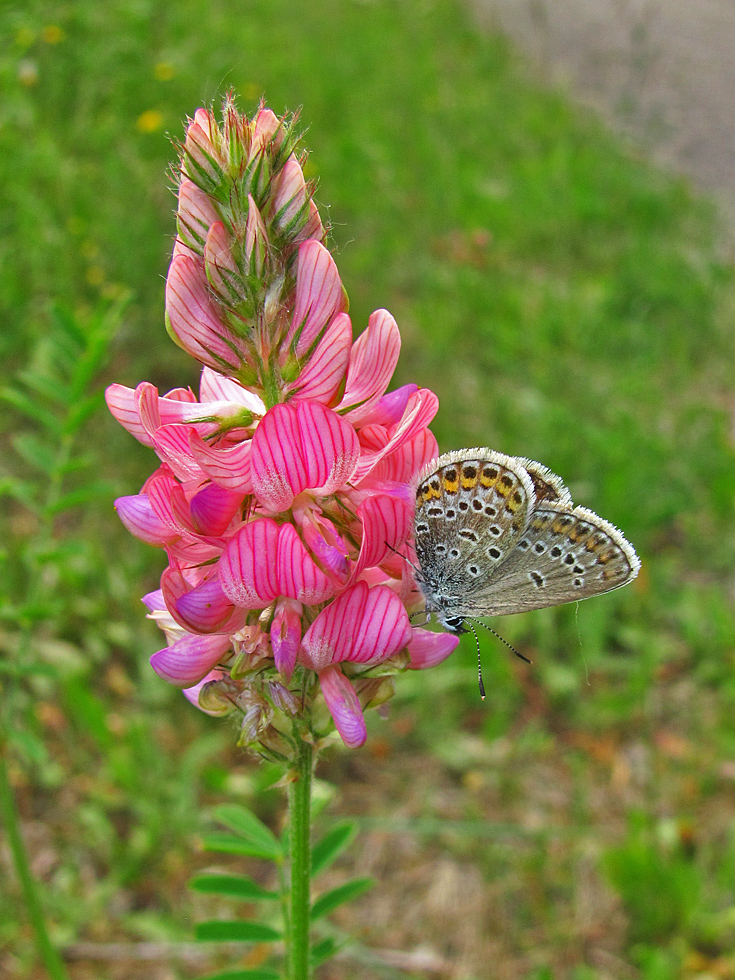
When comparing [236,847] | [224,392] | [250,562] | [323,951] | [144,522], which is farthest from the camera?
[236,847]

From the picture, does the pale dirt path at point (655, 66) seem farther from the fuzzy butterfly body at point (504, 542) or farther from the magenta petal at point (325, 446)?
the magenta petal at point (325, 446)

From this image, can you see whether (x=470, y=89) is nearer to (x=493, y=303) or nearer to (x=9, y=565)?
(x=493, y=303)

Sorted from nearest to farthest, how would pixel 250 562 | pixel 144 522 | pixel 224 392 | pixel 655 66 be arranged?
pixel 250 562 → pixel 144 522 → pixel 224 392 → pixel 655 66

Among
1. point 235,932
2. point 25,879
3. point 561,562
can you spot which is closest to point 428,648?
point 561,562

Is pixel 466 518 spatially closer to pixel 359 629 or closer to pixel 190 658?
pixel 359 629

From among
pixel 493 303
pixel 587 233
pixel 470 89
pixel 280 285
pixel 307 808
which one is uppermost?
pixel 470 89

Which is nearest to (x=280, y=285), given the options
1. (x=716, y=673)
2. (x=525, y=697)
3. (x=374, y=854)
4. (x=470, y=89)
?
(x=374, y=854)
